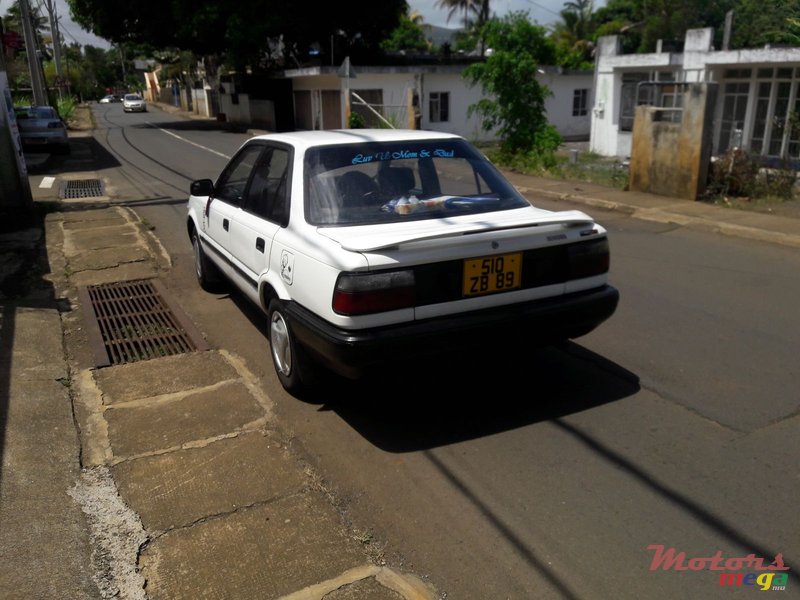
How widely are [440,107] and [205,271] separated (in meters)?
23.4

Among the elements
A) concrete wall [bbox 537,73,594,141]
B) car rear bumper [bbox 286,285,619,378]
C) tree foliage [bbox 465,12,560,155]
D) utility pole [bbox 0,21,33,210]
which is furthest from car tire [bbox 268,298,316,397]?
concrete wall [bbox 537,73,594,141]

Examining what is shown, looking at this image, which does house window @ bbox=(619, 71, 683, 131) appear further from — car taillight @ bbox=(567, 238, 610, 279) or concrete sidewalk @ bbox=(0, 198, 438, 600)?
concrete sidewalk @ bbox=(0, 198, 438, 600)

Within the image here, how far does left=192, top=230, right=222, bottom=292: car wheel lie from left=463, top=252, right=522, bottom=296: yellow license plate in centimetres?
357

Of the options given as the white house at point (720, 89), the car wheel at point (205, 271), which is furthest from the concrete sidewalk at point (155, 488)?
the white house at point (720, 89)

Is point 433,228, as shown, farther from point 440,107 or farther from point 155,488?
point 440,107

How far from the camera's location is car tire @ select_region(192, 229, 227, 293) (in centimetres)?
677

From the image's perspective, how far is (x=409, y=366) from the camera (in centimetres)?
386

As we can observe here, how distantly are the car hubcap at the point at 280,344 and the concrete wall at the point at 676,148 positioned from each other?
8950mm

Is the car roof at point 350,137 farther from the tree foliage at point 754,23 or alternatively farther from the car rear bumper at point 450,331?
Result: the tree foliage at point 754,23

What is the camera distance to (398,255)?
3.69 metres

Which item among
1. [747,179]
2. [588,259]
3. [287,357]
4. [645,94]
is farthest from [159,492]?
[645,94]

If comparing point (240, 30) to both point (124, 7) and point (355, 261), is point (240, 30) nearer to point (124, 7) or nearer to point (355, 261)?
point (124, 7)

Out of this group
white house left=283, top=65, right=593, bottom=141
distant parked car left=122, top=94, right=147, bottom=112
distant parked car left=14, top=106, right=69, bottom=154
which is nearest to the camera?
distant parked car left=14, top=106, right=69, bottom=154

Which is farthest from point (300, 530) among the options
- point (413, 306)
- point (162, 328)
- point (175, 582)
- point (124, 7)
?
point (124, 7)
